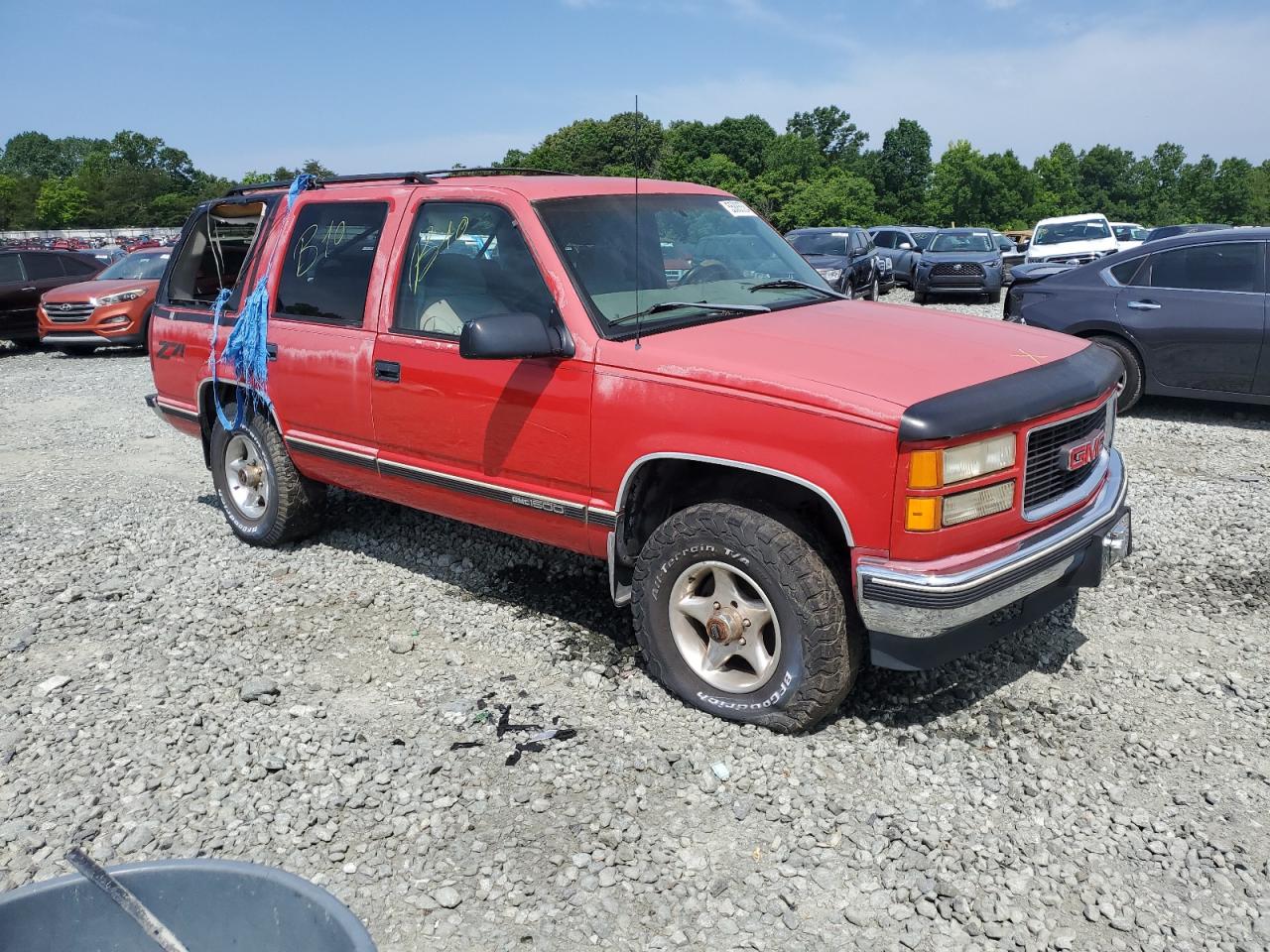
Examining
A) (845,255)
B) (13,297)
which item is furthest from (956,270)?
(13,297)

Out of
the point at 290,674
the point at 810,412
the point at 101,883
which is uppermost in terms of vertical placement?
the point at 810,412

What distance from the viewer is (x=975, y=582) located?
10.2 ft

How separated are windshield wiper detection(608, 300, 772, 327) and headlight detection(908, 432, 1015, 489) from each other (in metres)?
1.25

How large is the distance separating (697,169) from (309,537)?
241ft

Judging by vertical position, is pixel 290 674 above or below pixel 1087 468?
below

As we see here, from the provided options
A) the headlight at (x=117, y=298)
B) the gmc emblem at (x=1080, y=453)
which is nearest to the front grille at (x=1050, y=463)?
the gmc emblem at (x=1080, y=453)

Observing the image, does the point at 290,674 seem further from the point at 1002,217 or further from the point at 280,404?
the point at 1002,217

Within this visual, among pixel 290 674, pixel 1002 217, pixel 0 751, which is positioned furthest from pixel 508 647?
pixel 1002 217

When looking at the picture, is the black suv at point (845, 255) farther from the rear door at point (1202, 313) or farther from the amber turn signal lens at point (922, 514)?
the amber turn signal lens at point (922, 514)

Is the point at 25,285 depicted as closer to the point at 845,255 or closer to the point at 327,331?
the point at 845,255

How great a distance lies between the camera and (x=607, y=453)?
3734mm

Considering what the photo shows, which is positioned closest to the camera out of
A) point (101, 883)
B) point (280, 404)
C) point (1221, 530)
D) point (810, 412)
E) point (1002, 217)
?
point (101, 883)

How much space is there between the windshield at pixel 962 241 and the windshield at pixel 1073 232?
52.2 inches

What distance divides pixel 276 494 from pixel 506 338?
96.8 inches
